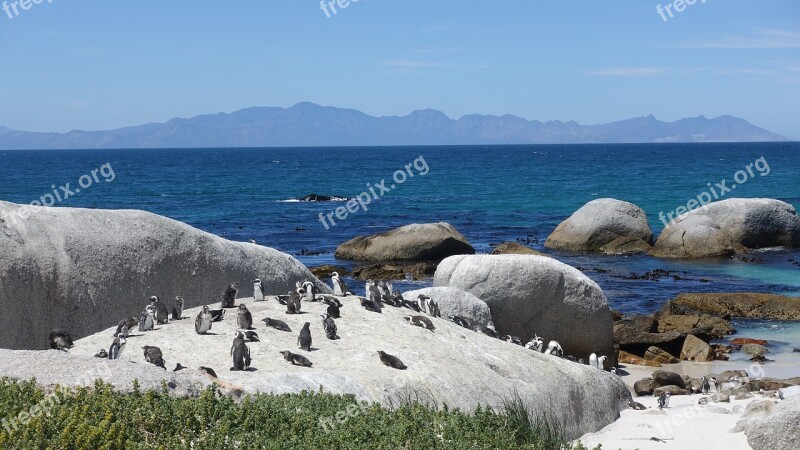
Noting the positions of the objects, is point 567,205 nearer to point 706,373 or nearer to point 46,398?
point 706,373

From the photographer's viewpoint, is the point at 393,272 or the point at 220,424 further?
the point at 393,272

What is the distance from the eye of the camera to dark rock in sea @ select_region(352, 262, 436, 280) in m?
33.0

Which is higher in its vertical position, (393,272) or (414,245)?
(414,245)

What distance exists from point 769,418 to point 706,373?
805cm

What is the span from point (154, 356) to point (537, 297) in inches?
410

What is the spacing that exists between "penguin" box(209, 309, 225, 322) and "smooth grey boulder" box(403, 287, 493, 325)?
16.0 feet

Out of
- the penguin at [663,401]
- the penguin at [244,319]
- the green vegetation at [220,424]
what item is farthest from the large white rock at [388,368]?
the penguin at [663,401]

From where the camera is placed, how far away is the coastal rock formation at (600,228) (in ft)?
133

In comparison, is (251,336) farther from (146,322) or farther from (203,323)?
(146,322)

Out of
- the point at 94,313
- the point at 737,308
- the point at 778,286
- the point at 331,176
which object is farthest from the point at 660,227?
the point at 331,176

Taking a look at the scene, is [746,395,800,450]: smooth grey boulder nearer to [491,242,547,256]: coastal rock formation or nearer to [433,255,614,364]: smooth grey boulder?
[433,255,614,364]: smooth grey boulder

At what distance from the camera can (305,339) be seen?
40.7 feet

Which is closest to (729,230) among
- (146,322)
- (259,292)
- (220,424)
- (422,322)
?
(422,322)
